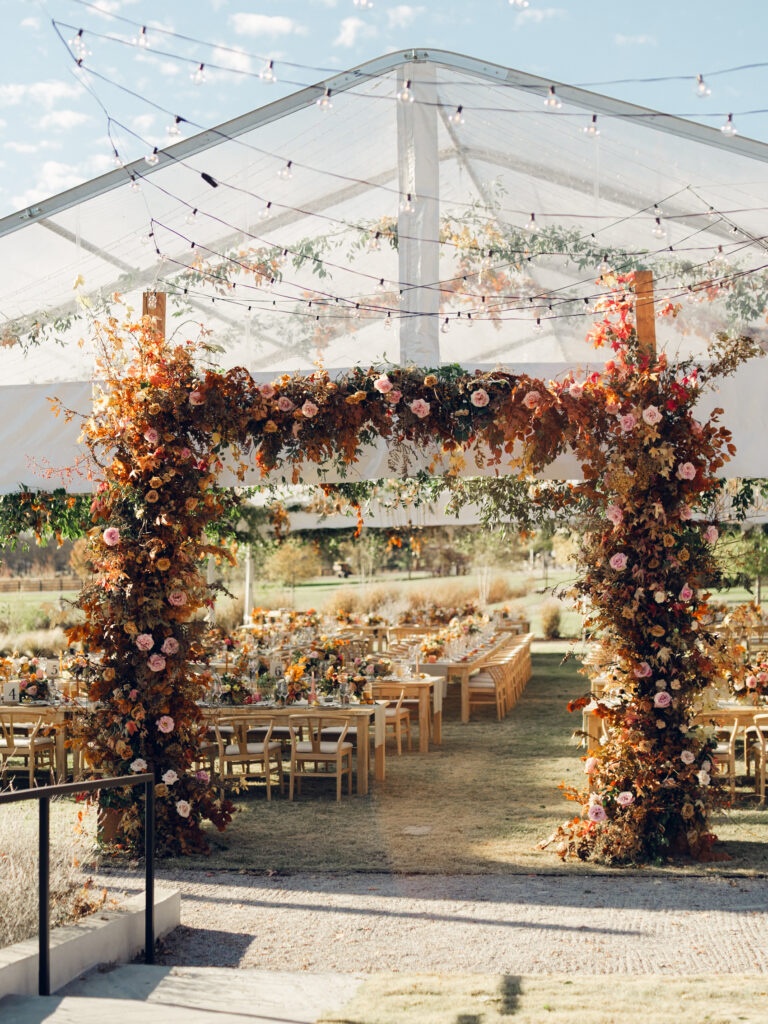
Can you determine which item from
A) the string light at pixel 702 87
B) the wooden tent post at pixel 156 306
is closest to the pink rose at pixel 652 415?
the string light at pixel 702 87

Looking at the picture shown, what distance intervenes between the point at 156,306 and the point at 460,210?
2.36m

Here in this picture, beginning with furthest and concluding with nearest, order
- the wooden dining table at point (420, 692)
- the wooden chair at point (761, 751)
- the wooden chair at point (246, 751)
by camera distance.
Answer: the wooden dining table at point (420, 692), the wooden chair at point (246, 751), the wooden chair at point (761, 751)

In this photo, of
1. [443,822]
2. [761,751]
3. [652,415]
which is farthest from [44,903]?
[761,751]

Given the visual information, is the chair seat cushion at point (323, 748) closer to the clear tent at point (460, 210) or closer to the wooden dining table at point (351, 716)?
the wooden dining table at point (351, 716)

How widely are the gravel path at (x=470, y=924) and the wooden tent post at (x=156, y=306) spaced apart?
389 cm

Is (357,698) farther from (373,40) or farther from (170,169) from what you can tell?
(373,40)

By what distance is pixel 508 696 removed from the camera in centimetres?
1488

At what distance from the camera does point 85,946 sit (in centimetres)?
475

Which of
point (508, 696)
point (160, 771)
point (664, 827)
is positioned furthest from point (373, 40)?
point (508, 696)

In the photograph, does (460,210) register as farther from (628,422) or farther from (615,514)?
(615,514)

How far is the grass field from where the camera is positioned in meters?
7.18

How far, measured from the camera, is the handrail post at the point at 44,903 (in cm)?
421

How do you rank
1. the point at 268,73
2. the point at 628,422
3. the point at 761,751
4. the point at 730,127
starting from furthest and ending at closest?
the point at 761,751 < the point at 628,422 < the point at 730,127 < the point at 268,73

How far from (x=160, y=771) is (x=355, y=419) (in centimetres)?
282
